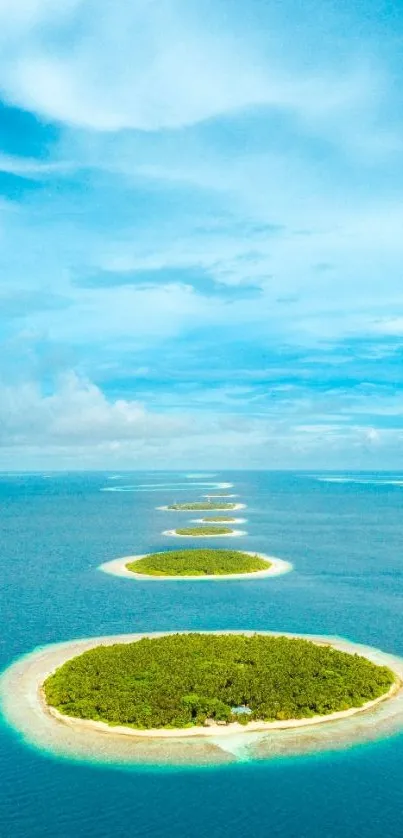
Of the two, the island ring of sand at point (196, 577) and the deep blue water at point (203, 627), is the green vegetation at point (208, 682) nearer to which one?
the deep blue water at point (203, 627)

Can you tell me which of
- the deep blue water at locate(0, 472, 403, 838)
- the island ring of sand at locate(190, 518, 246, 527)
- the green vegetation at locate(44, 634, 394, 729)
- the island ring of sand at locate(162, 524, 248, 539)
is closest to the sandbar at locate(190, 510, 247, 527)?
the island ring of sand at locate(190, 518, 246, 527)

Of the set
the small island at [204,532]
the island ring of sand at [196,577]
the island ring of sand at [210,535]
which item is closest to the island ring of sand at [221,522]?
the small island at [204,532]

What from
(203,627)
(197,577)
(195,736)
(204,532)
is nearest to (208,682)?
(195,736)

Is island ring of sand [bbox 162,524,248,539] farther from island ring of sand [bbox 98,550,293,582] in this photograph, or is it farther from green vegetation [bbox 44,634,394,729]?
green vegetation [bbox 44,634,394,729]

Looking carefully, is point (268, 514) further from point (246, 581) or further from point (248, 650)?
point (248, 650)

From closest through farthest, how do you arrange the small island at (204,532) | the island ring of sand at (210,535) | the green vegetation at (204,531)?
the island ring of sand at (210,535)
the small island at (204,532)
the green vegetation at (204,531)

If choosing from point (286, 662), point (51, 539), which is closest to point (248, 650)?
point (286, 662)
